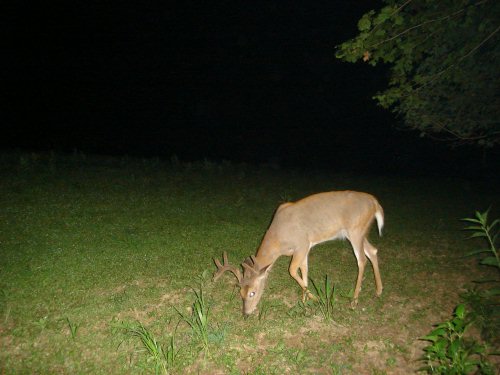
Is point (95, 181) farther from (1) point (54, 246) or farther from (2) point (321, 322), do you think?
(2) point (321, 322)

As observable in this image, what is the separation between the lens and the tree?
6.27 meters

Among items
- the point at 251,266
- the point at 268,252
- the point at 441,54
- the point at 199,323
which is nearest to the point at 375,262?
the point at 268,252

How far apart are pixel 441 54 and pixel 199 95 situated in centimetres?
4484

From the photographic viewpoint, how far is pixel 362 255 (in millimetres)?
6758

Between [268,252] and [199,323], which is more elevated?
[268,252]

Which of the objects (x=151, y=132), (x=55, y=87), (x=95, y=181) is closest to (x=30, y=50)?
(x=55, y=87)

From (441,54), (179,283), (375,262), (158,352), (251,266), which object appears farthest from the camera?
(441,54)

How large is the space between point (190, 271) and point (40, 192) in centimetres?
578

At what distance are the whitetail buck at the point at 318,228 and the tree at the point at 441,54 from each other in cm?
199

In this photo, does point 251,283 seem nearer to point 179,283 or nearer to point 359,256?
point 179,283

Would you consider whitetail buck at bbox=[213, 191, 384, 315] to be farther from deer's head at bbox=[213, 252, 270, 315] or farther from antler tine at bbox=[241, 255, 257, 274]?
deer's head at bbox=[213, 252, 270, 315]

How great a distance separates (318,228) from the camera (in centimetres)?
682

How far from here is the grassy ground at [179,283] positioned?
191 inches

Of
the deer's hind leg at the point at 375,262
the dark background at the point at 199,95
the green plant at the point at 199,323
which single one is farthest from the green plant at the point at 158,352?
the dark background at the point at 199,95
